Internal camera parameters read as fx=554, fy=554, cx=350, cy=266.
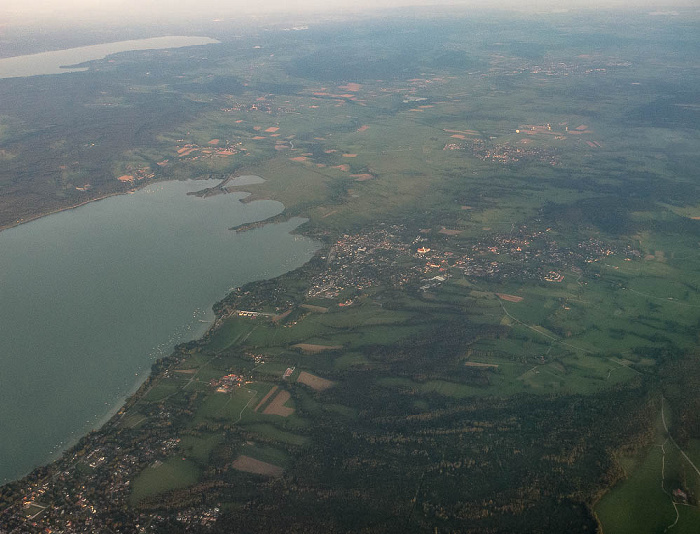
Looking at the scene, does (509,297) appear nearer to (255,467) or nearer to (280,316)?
(280,316)

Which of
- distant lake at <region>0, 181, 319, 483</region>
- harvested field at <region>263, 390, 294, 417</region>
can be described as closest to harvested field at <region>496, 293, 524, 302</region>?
distant lake at <region>0, 181, 319, 483</region>

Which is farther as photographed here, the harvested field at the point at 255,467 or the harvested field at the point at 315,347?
the harvested field at the point at 315,347

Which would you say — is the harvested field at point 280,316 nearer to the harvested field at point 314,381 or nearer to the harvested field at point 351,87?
the harvested field at point 314,381

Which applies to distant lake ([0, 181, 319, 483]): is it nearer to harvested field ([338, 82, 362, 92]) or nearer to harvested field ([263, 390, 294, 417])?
harvested field ([263, 390, 294, 417])

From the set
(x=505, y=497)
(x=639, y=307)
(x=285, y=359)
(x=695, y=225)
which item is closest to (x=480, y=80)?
(x=695, y=225)

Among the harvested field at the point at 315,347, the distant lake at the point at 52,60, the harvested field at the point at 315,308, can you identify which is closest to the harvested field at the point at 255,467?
the harvested field at the point at 315,347

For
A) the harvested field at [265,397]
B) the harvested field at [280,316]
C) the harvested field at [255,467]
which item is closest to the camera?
the harvested field at [255,467]

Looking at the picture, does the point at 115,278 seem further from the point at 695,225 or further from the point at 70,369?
the point at 695,225
